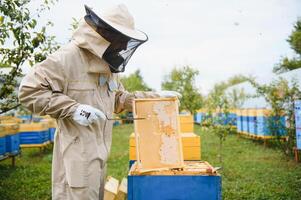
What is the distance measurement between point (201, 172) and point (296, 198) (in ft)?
8.33

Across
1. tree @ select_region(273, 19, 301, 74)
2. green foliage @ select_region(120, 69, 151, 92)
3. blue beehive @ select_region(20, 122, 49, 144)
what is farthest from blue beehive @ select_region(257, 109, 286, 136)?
tree @ select_region(273, 19, 301, 74)

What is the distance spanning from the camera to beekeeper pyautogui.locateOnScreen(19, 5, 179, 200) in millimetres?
2021

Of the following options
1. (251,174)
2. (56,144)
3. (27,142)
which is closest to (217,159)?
(251,174)

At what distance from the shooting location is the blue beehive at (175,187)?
2393mm

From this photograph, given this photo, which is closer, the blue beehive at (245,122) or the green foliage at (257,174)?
the green foliage at (257,174)

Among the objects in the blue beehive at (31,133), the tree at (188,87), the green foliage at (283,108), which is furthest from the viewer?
the tree at (188,87)

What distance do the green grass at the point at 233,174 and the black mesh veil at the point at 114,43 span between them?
9.58ft

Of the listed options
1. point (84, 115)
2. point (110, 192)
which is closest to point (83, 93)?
point (84, 115)

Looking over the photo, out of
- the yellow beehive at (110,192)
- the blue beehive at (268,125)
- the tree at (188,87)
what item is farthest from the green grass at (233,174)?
the tree at (188,87)

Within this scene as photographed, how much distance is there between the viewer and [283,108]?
785 cm

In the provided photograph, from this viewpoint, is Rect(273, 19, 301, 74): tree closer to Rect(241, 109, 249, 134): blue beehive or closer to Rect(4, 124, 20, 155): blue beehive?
Rect(241, 109, 249, 134): blue beehive

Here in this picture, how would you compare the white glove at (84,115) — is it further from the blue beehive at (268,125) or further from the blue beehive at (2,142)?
the blue beehive at (268,125)

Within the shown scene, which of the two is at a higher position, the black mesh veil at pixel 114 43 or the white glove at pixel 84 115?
the black mesh veil at pixel 114 43

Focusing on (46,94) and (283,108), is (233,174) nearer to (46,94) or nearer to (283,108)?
(283,108)
